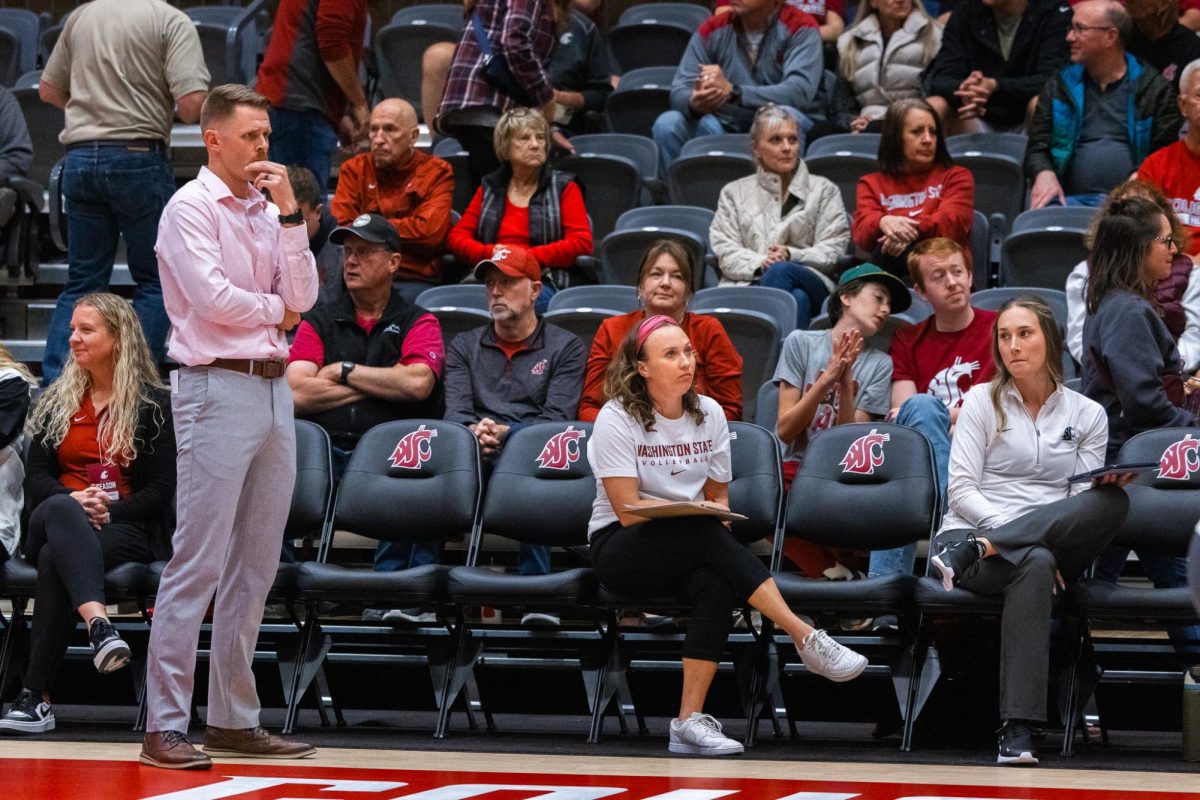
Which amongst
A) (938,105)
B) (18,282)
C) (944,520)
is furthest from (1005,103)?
(18,282)

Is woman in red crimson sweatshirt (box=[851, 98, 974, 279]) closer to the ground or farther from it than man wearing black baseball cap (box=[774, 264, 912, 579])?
farther from it

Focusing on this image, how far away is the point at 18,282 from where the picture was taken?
731 centimetres

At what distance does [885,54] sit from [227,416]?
476 cm

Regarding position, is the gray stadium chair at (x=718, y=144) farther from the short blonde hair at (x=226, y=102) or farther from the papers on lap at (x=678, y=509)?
the short blonde hair at (x=226, y=102)

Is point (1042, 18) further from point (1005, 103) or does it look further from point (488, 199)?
point (488, 199)

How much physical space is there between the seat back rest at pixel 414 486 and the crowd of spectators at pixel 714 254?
0.63ft

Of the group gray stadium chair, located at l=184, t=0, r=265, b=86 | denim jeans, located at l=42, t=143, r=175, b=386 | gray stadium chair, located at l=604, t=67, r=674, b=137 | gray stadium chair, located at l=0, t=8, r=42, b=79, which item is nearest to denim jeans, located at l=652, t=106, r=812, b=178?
gray stadium chair, located at l=604, t=67, r=674, b=137

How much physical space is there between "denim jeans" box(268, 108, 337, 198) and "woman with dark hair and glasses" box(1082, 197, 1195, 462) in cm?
337

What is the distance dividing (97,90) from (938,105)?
12.2 feet

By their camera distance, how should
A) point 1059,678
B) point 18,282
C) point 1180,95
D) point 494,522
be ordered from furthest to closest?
point 18,282 < point 1180,95 < point 494,522 < point 1059,678

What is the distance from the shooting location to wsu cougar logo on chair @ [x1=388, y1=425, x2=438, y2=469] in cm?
529

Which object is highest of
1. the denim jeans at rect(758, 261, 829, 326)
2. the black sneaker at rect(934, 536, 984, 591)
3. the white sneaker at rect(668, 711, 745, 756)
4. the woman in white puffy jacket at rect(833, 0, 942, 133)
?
the woman in white puffy jacket at rect(833, 0, 942, 133)

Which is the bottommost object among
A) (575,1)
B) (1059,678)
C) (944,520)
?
(1059,678)

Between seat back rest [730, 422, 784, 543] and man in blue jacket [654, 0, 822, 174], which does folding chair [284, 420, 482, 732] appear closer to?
seat back rest [730, 422, 784, 543]
